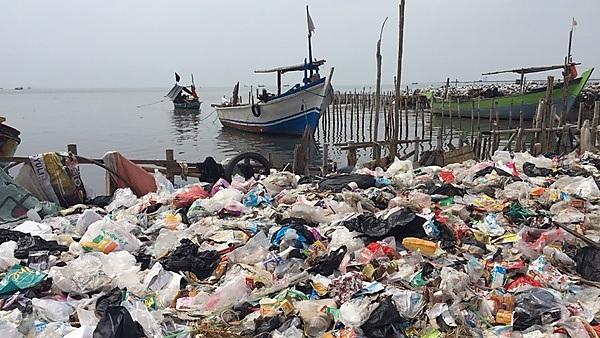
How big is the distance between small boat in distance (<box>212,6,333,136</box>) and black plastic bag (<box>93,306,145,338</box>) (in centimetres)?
1559

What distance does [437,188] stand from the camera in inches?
239

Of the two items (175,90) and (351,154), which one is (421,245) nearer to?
(351,154)

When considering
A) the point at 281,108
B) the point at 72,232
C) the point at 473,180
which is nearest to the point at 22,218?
the point at 72,232

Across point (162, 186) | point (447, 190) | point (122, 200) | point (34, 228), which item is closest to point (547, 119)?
point (447, 190)

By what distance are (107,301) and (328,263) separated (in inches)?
65.5

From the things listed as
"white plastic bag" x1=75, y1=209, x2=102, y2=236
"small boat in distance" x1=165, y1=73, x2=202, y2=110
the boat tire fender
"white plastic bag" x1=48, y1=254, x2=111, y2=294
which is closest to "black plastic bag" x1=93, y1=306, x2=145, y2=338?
"white plastic bag" x1=48, y1=254, x2=111, y2=294

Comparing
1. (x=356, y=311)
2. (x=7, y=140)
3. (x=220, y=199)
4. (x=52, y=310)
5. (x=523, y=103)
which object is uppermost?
(x=523, y=103)

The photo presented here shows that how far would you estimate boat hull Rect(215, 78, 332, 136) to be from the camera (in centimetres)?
2020

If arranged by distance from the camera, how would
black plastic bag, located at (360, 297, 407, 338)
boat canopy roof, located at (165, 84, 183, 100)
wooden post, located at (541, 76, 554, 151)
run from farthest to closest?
boat canopy roof, located at (165, 84, 183, 100) < wooden post, located at (541, 76, 554, 151) < black plastic bag, located at (360, 297, 407, 338)

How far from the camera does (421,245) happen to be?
4129 mm

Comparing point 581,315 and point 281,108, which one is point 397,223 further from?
point 281,108

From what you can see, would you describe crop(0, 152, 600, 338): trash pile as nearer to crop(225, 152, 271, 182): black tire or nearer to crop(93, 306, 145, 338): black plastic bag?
crop(93, 306, 145, 338): black plastic bag

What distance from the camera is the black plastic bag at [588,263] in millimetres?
3660

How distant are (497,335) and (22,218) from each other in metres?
5.43
